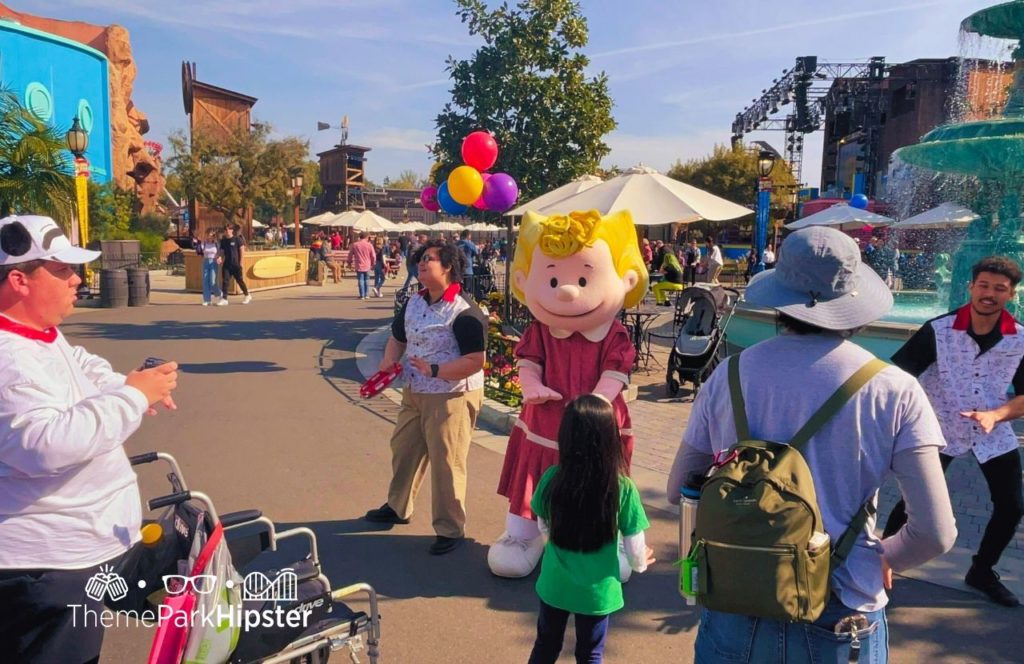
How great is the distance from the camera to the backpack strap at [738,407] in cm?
201

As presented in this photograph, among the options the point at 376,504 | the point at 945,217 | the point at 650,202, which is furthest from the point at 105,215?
the point at 945,217

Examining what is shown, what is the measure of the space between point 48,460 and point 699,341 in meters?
7.46

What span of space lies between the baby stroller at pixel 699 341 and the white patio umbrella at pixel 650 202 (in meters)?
1.02

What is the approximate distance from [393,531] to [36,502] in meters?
2.90

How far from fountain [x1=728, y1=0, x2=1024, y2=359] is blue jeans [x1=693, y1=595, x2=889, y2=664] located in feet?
24.0

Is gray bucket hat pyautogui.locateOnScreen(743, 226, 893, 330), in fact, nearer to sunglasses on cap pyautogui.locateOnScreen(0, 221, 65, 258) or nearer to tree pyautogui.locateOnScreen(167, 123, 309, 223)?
sunglasses on cap pyautogui.locateOnScreen(0, 221, 65, 258)

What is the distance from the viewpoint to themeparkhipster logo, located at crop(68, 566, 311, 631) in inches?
77.1

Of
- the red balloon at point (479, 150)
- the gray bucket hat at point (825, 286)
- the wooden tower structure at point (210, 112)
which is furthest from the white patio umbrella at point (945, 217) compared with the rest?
the wooden tower structure at point (210, 112)

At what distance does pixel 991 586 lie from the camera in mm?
3984

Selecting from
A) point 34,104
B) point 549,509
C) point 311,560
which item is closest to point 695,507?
point 549,509

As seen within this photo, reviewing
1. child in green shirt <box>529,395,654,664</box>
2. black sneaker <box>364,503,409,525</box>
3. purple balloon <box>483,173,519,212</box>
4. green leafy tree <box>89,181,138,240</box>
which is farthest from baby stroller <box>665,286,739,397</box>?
green leafy tree <box>89,181,138,240</box>

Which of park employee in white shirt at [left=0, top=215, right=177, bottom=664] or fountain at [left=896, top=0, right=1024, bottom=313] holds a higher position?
fountain at [left=896, top=0, right=1024, bottom=313]

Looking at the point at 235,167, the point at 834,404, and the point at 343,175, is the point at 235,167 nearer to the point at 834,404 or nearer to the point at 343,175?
the point at 343,175

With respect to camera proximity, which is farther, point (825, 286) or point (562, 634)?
point (562, 634)
